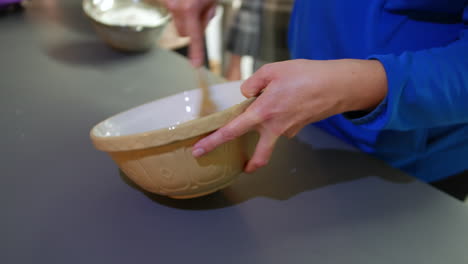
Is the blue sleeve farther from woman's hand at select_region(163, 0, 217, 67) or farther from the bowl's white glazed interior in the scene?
woman's hand at select_region(163, 0, 217, 67)

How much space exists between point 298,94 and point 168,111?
25 centimetres

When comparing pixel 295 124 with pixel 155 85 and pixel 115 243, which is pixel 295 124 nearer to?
pixel 115 243

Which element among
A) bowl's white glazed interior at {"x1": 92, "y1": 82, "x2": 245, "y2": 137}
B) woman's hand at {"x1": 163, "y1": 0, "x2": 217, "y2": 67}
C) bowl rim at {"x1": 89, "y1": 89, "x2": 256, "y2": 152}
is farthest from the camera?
woman's hand at {"x1": 163, "y1": 0, "x2": 217, "y2": 67}

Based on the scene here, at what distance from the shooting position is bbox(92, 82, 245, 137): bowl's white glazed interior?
592 mm

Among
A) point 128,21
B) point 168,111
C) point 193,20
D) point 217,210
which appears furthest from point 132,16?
point 217,210

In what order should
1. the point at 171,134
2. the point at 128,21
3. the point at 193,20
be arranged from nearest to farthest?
1. the point at 171,134
2. the point at 193,20
3. the point at 128,21

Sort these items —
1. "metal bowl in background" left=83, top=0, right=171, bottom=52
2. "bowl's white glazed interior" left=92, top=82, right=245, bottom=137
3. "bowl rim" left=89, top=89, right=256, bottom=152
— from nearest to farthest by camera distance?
"bowl rim" left=89, top=89, right=256, bottom=152 < "bowl's white glazed interior" left=92, top=82, right=245, bottom=137 < "metal bowl in background" left=83, top=0, right=171, bottom=52

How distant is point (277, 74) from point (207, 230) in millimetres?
223

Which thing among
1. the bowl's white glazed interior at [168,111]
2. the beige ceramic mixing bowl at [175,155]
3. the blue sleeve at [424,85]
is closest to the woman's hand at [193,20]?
the bowl's white glazed interior at [168,111]

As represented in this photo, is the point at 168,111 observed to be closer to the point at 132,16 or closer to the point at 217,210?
the point at 217,210

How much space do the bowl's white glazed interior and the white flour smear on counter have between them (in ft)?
1.27

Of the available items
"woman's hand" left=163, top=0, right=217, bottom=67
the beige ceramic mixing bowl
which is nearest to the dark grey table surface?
the beige ceramic mixing bowl

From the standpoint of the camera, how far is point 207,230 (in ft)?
1.73

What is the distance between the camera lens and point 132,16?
3.31ft
